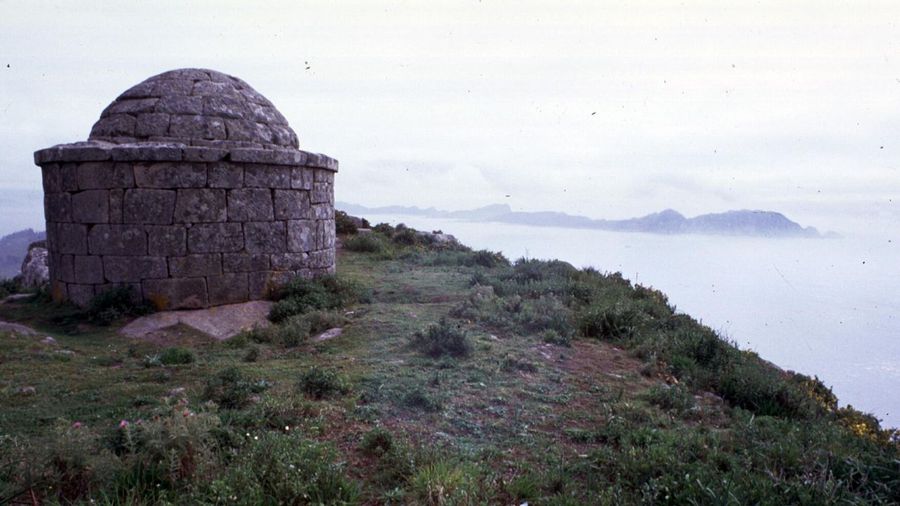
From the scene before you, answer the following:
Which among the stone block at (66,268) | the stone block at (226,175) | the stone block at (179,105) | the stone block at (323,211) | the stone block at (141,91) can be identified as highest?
the stone block at (141,91)

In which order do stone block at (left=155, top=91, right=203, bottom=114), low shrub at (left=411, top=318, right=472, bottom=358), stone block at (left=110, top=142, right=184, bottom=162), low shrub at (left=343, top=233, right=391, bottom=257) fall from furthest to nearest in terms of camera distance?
low shrub at (left=343, top=233, right=391, bottom=257) → stone block at (left=155, top=91, right=203, bottom=114) → stone block at (left=110, top=142, right=184, bottom=162) → low shrub at (left=411, top=318, right=472, bottom=358)

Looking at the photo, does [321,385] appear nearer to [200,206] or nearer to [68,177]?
[200,206]

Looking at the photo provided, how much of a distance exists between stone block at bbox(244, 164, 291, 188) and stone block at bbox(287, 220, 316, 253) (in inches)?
25.9

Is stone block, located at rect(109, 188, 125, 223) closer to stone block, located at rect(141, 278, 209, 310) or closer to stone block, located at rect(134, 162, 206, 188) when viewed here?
stone block, located at rect(134, 162, 206, 188)

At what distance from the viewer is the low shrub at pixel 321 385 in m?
5.01

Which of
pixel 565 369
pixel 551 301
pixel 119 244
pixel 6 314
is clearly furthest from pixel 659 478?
pixel 6 314

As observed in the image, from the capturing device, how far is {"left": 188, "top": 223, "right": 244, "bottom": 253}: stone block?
8.34 metres

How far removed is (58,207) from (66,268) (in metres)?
0.94

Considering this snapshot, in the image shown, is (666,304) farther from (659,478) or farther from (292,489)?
(292,489)

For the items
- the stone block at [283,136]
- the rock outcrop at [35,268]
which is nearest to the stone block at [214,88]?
the stone block at [283,136]

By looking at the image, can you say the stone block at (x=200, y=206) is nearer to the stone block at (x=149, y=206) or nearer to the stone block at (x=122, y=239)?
the stone block at (x=149, y=206)

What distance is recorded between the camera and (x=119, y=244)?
822 centimetres

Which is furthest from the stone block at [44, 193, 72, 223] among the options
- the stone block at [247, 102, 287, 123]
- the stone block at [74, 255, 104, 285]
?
the stone block at [247, 102, 287, 123]

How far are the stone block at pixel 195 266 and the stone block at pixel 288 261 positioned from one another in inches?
33.1
